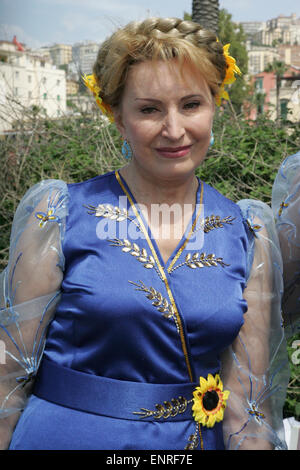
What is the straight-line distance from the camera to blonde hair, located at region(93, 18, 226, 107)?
1580 mm

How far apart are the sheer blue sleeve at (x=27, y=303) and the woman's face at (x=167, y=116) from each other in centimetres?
36

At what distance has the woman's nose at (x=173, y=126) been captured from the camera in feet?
5.15

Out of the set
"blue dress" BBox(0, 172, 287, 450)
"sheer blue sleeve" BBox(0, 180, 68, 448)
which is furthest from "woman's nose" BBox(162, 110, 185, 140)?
"sheer blue sleeve" BBox(0, 180, 68, 448)

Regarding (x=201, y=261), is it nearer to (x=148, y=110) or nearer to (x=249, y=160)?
(x=148, y=110)

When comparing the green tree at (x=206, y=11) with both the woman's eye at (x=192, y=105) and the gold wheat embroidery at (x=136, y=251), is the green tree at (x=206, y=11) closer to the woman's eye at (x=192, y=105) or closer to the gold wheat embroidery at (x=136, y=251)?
the woman's eye at (x=192, y=105)

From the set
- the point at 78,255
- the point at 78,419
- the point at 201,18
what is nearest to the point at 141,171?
the point at 78,255

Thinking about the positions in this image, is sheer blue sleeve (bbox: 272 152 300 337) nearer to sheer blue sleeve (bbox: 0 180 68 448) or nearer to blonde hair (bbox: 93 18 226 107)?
blonde hair (bbox: 93 18 226 107)

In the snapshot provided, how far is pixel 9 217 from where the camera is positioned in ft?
14.3

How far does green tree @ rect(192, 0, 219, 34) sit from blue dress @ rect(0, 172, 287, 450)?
15.6ft

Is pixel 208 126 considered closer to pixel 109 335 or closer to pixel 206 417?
pixel 109 335

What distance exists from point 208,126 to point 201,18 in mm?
4660

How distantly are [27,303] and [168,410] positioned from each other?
1.81ft

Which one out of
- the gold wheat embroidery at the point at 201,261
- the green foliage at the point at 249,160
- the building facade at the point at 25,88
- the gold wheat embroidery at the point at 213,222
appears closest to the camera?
the gold wheat embroidery at the point at 201,261

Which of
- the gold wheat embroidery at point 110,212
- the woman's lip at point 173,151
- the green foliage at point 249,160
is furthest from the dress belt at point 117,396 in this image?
the green foliage at point 249,160
